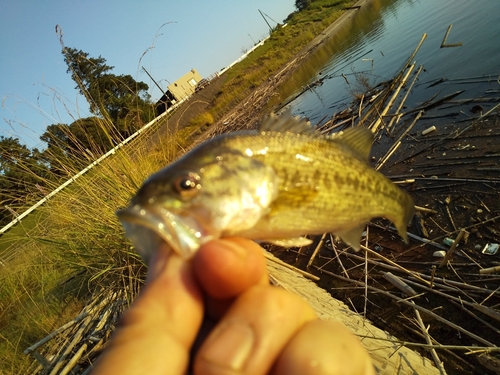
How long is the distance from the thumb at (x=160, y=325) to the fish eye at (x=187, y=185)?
0.30 m

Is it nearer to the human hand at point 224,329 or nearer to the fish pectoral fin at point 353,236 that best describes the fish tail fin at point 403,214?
the fish pectoral fin at point 353,236

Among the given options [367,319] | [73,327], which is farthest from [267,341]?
[73,327]

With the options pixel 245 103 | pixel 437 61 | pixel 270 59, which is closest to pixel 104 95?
pixel 437 61

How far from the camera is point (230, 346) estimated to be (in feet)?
3.86

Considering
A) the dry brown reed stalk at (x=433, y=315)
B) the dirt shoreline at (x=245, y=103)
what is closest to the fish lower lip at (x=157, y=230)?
the dry brown reed stalk at (x=433, y=315)

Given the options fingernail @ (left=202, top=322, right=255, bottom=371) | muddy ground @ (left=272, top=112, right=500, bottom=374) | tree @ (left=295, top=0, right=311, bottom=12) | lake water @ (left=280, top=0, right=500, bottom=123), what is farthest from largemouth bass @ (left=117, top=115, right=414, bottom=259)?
tree @ (left=295, top=0, right=311, bottom=12)

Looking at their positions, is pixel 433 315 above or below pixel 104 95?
below

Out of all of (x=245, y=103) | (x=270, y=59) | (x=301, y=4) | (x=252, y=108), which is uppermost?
(x=301, y=4)

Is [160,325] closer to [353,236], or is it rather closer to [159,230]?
[159,230]

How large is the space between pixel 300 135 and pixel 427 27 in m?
18.5

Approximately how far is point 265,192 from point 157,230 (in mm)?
684

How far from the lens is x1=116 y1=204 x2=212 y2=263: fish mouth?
4.52 feet

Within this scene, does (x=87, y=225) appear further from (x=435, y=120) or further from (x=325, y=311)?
(x=435, y=120)

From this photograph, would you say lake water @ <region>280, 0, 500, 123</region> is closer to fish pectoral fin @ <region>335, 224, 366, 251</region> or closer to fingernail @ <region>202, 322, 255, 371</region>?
fish pectoral fin @ <region>335, 224, 366, 251</region>
